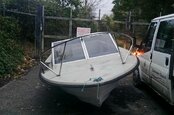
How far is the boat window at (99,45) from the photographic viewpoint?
8.97m

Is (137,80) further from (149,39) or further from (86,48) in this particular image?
(86,48)

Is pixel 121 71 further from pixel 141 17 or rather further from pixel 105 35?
pixel 141 17

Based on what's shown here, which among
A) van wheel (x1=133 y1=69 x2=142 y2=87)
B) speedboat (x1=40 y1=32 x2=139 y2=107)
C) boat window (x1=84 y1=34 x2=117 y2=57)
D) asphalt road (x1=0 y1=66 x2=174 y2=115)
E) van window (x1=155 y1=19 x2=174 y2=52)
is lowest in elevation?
asphalt road (x1=0 y1=66 x2=174 y2=115)

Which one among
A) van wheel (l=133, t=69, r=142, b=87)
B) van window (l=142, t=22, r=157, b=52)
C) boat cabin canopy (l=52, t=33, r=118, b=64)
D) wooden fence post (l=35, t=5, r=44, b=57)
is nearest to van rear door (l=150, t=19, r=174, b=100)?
van window (l=142, t=22, r=157, b=52)

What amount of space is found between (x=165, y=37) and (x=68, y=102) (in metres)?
2.93

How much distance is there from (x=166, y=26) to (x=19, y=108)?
3816 millimetres

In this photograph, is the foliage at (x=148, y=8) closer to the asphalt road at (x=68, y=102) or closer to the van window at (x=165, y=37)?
the asphalt road at (x=68, y=102)

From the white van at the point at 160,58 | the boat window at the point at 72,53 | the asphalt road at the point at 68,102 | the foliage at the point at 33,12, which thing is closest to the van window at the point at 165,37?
the white van at the point at 160,58

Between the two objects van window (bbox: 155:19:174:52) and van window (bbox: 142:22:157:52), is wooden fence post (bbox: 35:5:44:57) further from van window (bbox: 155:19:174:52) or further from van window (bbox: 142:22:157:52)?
van window (bbox: 155:19:174:52)

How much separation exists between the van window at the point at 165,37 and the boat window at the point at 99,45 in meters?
1.33

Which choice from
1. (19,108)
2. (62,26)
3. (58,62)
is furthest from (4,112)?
(62,26)

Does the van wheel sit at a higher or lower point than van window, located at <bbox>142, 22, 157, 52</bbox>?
lower

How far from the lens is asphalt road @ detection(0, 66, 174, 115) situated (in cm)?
809

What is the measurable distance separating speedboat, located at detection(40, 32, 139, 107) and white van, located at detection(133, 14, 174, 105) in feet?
1.41
